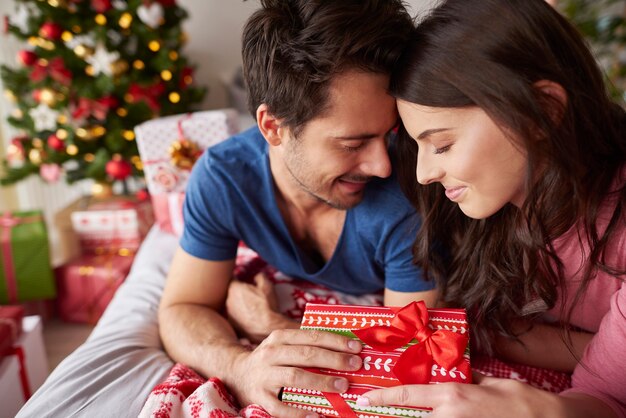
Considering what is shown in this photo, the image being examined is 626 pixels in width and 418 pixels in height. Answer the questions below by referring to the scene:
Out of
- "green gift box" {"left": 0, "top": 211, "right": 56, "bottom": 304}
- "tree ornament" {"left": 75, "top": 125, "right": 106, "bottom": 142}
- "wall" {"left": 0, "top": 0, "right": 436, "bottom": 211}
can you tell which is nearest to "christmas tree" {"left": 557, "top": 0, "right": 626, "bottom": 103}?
"wall" {"left": 0, "top": 0, "right": 436, "bottom": 211}

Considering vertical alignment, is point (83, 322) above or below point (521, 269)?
below

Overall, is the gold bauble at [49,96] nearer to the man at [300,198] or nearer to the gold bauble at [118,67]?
the gold bauble at [118,67]

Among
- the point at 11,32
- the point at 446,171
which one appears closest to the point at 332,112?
the point at 446,171

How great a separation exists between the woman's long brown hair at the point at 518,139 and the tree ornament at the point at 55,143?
1904 mm

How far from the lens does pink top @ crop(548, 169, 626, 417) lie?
1.00 meters

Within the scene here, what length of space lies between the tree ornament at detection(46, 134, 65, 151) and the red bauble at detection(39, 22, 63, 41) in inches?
17.5

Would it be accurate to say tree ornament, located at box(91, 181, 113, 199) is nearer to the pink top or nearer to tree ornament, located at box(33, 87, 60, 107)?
tree ornament, located at box(33, 87, 60, 107)

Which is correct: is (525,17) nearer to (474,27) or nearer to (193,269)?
(474,27)

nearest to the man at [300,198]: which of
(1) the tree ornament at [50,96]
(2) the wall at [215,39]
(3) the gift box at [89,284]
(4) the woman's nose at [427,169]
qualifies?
(4) the woman's nose at [427,169]

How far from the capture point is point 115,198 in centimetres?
270

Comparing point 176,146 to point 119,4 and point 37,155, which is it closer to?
point 37,155

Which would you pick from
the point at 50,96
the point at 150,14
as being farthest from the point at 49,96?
the point at 150,14

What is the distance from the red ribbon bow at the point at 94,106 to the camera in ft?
8.18

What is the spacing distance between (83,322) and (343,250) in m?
1.61
